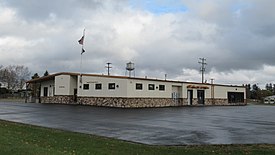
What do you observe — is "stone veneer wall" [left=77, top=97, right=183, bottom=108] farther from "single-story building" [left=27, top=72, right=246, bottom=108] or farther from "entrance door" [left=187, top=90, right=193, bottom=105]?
"entrance door" [left=187, top=90, right=193, bottom=105]

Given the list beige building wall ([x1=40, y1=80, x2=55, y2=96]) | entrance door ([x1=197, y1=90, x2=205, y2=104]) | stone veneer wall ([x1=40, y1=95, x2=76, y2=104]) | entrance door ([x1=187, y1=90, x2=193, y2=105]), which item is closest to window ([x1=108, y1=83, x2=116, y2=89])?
stone veneer wall ([x1=40, y1=95, x2=76, y2=104])

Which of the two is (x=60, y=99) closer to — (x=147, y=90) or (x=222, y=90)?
(x=147, y=90)

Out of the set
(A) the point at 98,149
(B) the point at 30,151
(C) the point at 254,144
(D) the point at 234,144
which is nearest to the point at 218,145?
(D) the point at 234,144

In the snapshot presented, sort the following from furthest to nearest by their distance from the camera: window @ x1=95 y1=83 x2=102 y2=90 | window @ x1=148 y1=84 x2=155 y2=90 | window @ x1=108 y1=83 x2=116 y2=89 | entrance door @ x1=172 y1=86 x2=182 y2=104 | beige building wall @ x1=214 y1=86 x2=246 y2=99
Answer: beige building wall @ x1=214 y1=86 x2=246 y2=99 < entrance door @ x1=172 y1=86 x2=182 y2=104 < window @ x1=148 y1=84 x2=155 y2=90 < window @ x1=95 y1=83 x2=102 y2=90 < window @ x1=108 y1=83 x2=116 y2=89

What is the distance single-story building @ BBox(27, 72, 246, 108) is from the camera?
3256 centimetres

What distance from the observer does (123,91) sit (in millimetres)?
32062

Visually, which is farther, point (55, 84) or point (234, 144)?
point (55, 84)

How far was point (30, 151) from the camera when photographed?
23.9 ft

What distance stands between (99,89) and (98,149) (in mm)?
25814

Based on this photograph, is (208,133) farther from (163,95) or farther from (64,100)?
(64,100)

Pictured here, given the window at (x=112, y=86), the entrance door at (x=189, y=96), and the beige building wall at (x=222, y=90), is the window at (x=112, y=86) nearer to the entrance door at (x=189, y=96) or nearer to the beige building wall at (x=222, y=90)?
the entrance door at (x=189, y=96)

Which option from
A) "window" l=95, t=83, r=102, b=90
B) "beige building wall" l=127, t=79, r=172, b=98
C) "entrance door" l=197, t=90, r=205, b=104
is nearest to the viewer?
A: "beige building wall" l=127, t=79, r=172, b=98

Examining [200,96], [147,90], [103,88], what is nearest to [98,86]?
[103,88]

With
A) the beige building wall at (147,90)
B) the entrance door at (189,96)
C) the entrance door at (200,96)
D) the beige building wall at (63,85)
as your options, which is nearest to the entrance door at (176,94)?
the beige building wall at (147,90)
